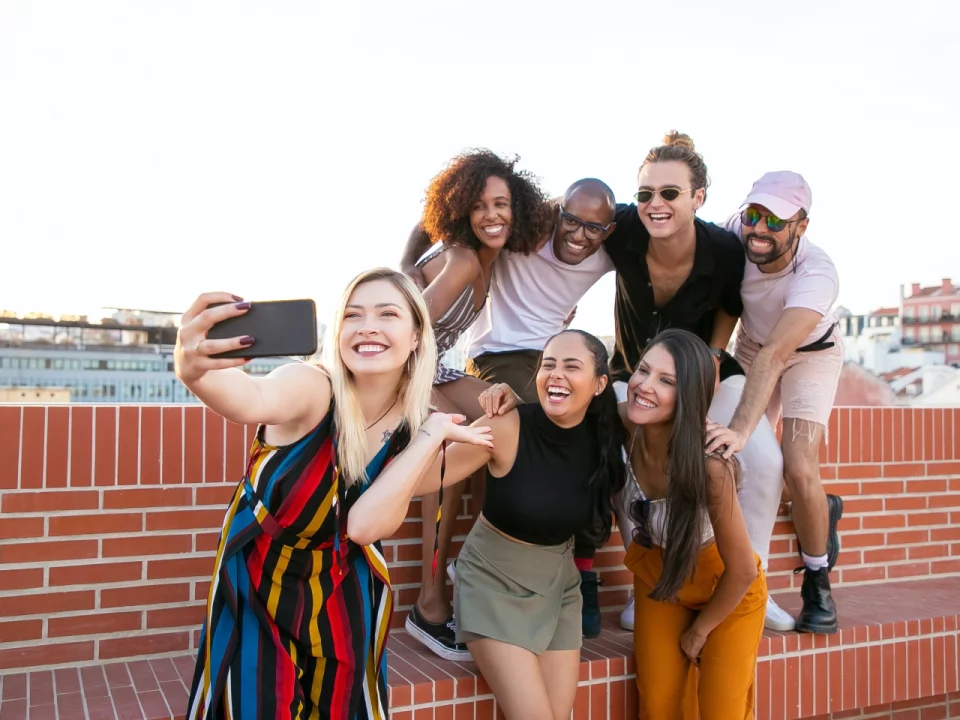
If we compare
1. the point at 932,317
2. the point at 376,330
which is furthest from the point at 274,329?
the point at 932,317

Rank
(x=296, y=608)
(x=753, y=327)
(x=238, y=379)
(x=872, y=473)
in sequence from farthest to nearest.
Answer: (x=872, y=473) → (x=753, y=327) → (x=296, y=608) → (x=238, y=379)

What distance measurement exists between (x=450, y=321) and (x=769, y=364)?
121 cm

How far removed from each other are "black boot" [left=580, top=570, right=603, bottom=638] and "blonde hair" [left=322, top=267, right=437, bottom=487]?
1.39 m

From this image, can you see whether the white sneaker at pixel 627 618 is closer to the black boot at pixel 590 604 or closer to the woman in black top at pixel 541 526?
the black boot at pixel 590 604

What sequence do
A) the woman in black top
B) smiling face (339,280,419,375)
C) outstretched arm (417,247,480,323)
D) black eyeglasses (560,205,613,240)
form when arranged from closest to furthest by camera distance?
smiling face (339,280,419,375), the woman in black top, outstretched arm (417,247,480,323), black eyeglasses (560,205,613,240)

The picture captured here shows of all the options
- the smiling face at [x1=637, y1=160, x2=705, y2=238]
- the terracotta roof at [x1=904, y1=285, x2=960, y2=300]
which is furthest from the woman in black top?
the terracotta roof at [x1=904, y1=285, x2=960, y2=300]

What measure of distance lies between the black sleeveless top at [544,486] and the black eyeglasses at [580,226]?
840 millimetres

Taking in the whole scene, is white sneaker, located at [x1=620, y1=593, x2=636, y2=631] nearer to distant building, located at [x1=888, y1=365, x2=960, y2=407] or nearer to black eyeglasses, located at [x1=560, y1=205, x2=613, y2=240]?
black eyeglasses, located at [x1=560, y1=205, x2=613, y2=240]

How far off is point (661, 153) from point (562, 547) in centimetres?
167

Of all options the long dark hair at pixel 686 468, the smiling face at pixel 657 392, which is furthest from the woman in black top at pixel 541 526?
the long dark hair at pixel 686 468

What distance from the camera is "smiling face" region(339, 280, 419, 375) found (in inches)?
85.6

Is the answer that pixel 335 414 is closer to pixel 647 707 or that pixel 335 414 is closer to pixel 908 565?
pixel 647 707

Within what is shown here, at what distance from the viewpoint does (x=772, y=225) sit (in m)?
3.28

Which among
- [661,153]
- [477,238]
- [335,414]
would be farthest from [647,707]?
[661,153]
